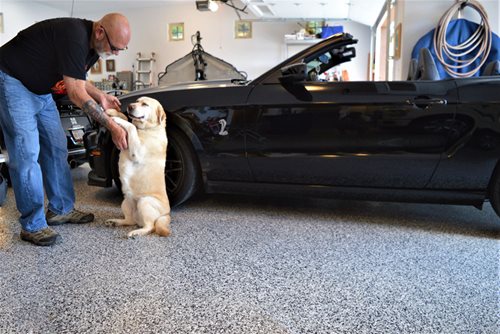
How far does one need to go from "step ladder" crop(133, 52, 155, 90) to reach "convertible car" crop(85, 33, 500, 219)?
8944 mm

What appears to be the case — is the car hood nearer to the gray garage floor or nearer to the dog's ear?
the dog's ear

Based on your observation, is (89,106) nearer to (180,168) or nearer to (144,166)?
(144,166)

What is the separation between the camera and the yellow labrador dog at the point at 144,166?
92.0 inches

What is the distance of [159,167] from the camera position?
7.90ft

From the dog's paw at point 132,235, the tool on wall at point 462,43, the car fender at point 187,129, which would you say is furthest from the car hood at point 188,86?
the tool on wall at point 462,43

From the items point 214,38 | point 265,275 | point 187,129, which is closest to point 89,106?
point 187,129

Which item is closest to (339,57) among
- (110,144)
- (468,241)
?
(468,241)

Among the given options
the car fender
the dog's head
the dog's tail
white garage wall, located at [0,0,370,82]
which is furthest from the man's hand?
white garage wall, located at [0,0,370,82]

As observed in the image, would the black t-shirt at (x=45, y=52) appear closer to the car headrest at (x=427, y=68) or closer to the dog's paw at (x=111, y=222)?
the dog's paw at (x=111, y=222)

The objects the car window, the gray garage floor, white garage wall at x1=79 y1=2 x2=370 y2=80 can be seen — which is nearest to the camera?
the gray garage floor

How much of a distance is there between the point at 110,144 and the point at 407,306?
216 centimetres

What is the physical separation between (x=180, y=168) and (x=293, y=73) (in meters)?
0.96

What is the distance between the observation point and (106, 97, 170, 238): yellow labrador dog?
234 centimetres

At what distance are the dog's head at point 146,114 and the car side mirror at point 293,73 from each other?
77cm
